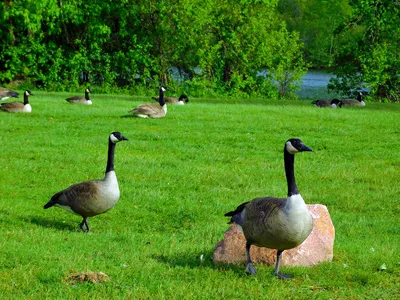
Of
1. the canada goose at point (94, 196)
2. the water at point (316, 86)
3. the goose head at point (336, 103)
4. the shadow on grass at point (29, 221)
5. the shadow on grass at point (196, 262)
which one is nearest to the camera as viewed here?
the shadow on grass at point (196, 262)

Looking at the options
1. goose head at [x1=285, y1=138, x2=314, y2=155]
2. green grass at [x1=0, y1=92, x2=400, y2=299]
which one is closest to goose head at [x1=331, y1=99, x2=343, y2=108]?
green grass at [x1=0, y1=92, x2=400, y2=299]

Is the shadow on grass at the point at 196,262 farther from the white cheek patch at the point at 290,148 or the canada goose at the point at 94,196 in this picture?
the canada goose at the point at 94,196

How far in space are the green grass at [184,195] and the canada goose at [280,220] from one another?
18.9 inches

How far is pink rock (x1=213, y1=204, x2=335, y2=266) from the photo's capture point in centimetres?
925

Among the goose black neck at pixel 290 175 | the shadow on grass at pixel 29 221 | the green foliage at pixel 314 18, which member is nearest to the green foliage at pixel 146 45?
the shadow on grass at pixel 29 221

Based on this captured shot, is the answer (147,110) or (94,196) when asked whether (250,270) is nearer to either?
(94,196)

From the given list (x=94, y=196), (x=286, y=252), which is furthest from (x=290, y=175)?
(x=94, y=196)

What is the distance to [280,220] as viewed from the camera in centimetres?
795

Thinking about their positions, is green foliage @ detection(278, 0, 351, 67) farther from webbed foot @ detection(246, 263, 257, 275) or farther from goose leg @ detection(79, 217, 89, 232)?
webbed foot @ detection(246, 263, 257, 275)

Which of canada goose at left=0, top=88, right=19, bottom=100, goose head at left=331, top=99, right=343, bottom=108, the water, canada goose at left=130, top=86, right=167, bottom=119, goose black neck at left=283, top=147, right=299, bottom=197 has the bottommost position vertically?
the water

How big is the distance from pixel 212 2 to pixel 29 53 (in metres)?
11.5

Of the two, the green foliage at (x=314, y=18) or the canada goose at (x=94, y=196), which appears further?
the green foliage at (x=314, y=18)

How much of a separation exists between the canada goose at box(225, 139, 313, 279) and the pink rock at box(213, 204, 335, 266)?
616 millimetres

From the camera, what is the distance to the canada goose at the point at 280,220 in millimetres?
7910
